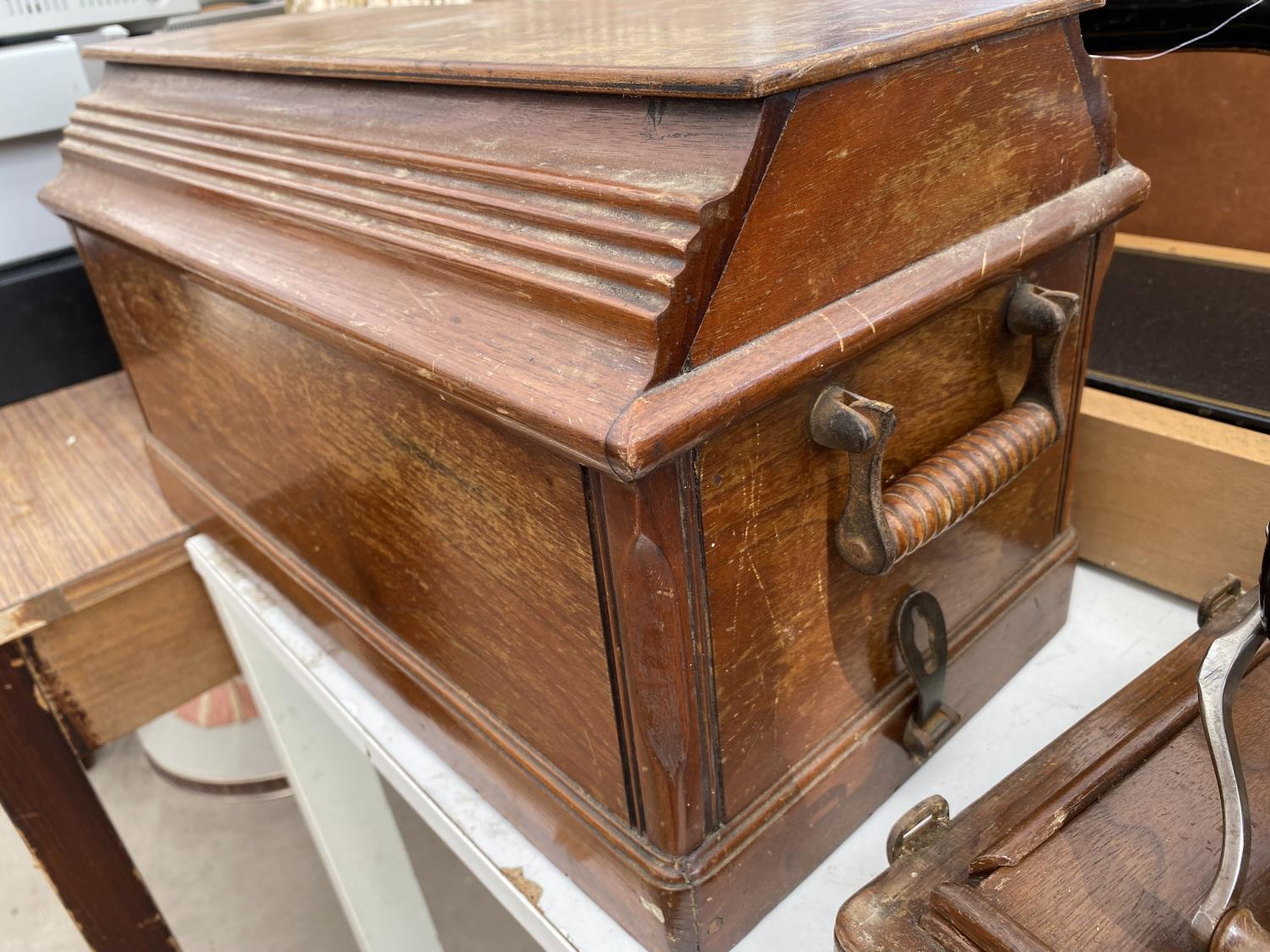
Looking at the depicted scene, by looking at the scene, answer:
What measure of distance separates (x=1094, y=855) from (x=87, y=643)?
3.50 ft

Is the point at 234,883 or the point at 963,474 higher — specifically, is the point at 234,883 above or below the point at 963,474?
below

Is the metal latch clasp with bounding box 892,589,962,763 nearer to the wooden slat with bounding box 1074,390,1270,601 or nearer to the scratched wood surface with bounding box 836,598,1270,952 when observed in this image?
the scratched wood surface with bounding box 836,598,1270,952

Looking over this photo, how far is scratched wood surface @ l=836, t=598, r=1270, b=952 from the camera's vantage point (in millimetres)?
410

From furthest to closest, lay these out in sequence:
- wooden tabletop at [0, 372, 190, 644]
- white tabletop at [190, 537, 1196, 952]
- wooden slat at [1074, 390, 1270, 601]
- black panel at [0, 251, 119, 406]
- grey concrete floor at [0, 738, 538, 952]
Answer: grey concrete floor at [0, 738, 538, 952] < black panel at [0, 251, 119, 406] < wooden tabletop at [0, 372, 190, 644] < wooden slat at [1074, 390, 1270, 601] < white tabletop at [190, 537, 1196, 952]

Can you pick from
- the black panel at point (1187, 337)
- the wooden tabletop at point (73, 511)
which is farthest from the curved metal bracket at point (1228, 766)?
the wooden tabletop at point (73, 511)

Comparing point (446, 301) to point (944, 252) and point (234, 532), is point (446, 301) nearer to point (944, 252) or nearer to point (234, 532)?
point (944, 252)

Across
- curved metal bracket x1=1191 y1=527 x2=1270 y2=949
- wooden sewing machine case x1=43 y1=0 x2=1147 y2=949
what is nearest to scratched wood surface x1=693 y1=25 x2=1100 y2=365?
wooden sewing machine case x1=43 y1=0 x2=1147 y2=949

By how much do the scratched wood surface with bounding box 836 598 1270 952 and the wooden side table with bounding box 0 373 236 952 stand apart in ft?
3.09

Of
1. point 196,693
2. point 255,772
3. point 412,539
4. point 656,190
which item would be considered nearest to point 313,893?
point 255,772

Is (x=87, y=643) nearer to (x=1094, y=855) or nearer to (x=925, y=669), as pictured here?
(x=925, y=669)

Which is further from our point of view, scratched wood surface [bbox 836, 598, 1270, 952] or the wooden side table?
the wooden side table

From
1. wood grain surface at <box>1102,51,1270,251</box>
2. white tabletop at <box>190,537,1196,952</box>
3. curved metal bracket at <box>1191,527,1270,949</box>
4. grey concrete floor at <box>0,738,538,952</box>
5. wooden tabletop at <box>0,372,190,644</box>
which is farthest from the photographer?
grey concrete floor at <box>0,738,538,952</box>

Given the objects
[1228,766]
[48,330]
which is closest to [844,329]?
[1228,766]

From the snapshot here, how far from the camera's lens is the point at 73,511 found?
Answer: 1.15 m
